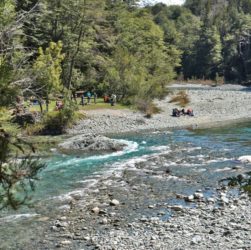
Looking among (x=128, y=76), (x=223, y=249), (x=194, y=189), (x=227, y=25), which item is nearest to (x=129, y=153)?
(x=194, y=189)

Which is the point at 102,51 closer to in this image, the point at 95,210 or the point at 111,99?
the point at 111,99

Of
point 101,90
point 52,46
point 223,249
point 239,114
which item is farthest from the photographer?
point 101,90

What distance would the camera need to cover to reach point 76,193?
19891mm

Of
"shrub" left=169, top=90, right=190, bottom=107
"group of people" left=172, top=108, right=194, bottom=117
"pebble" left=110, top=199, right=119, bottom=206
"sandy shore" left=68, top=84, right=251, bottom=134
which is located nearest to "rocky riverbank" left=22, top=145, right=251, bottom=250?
"pebble" left=110, top=199, right=119, bottom=206

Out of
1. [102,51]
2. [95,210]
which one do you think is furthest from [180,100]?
[95,210]

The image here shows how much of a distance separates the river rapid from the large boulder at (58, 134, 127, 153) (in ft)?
2.57

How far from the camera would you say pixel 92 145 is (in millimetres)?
30844

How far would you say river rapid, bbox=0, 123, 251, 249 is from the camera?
16484mm

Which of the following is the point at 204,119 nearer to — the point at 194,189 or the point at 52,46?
the point at 52,46

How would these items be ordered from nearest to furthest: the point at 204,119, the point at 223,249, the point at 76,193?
1. the point at 223,249
2. the point at 76,193
3. the point at 204,119

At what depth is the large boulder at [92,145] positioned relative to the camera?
30.4 m

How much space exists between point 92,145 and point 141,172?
7727 mm

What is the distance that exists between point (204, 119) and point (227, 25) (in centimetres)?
8132

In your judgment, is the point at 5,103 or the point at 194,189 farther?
the point at 194,189
